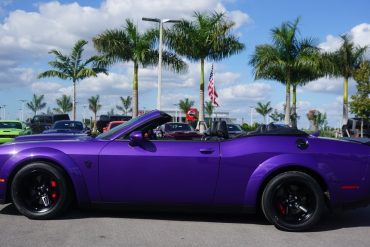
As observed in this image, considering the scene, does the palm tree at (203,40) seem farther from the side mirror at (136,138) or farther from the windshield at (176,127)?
the side mirror at (136,138)

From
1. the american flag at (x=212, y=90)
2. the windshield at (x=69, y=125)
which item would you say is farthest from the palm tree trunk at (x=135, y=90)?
the windshield at (x=69, y=125)

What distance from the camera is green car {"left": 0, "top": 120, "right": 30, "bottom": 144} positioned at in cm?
2123

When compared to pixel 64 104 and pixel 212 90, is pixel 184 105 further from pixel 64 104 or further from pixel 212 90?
pixel 212 90

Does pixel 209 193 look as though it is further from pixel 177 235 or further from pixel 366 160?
pixel 366 160

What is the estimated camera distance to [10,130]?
21.5 metres

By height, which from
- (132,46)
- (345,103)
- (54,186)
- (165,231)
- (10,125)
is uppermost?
(132,46)

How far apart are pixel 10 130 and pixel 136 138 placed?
1744 cm

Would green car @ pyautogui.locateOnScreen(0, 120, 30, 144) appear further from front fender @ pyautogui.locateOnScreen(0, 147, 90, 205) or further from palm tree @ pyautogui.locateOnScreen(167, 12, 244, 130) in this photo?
front fender @ pyautogui.locateOnScreen(0, 147, 90, 205)

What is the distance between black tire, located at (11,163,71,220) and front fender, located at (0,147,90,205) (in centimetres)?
8

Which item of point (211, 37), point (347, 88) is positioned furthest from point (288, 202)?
point (347, 88)

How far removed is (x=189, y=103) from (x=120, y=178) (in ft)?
248

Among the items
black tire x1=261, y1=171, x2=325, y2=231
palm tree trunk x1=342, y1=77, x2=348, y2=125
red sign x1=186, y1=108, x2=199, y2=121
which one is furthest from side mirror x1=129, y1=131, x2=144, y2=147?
palm tree trunk x1=342, y1=77, x2=348, y2=125

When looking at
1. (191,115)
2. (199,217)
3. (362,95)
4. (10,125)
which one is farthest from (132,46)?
(199,217)

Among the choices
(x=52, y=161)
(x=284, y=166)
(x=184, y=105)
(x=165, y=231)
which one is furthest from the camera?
(x=184, y=105)
